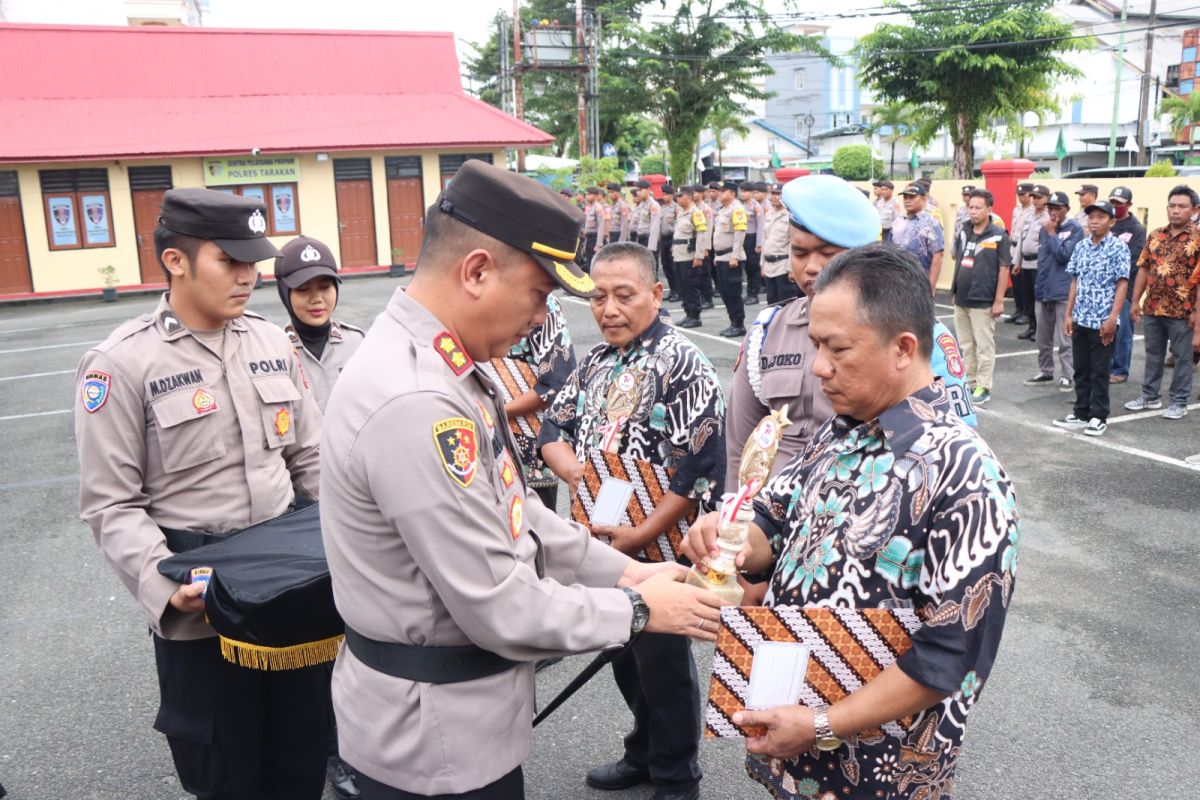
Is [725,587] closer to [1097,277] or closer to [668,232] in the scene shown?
[1097,277]

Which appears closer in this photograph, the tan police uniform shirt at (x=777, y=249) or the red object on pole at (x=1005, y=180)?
the tan police uniform shirt at (x=777, y=249)

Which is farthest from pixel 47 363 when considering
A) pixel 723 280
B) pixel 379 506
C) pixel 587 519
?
pixel 379 506

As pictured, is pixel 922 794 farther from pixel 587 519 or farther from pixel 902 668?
pixel 587 519

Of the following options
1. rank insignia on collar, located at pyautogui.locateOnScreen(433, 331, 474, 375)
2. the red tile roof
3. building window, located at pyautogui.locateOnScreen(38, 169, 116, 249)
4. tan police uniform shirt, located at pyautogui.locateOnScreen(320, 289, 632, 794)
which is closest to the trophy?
tan police uniform shirt, located at pyautogui.locateOnScreen(320, 289, 632, 794)

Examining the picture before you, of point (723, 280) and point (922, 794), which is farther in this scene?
point (723, 280)

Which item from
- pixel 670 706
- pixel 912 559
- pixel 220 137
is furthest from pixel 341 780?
pixel 220 137

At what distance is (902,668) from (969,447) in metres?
0.43

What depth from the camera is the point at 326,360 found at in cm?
394

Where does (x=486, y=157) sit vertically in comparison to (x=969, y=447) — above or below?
above

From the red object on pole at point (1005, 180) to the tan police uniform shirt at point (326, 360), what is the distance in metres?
13.0

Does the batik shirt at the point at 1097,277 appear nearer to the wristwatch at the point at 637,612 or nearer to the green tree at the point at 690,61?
the wristwatch at the point at 637,612

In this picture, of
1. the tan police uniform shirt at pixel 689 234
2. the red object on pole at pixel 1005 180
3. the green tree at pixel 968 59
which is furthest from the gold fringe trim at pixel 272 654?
the green tree at pixel 968 59

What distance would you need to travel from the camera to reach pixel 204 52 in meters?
24.2

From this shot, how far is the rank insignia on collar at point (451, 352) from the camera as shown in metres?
1.83
